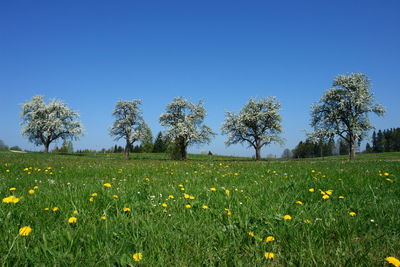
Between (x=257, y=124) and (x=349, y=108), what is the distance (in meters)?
14.3

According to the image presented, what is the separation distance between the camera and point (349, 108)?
36875mm

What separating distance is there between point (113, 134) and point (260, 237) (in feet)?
157

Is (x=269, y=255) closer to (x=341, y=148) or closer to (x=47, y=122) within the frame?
(x=47, y=122)

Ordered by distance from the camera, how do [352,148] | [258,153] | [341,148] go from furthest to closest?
[341,148], [258,153], [352,148]

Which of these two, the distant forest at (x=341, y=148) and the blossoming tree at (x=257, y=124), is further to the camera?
the distant forest at (x=341, y=148)

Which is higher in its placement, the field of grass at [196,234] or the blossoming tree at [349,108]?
the blossoming tree at [349,108]

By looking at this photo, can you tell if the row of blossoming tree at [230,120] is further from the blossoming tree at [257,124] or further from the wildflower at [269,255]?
the wildflower at [269,255]

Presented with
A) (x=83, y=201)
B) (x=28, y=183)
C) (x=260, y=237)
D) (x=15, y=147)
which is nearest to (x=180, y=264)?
(x=260, y=237)

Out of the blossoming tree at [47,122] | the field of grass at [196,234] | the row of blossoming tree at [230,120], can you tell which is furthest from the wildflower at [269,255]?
the blossoming tree at [47,122]

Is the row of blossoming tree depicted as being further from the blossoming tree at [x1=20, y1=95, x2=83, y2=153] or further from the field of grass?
the field of grass

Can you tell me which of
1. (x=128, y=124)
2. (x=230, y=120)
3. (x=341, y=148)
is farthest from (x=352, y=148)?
(x=341, y=148)

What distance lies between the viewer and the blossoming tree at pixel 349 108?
119 feet

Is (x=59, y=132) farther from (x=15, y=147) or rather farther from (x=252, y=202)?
(x=252, y=202)

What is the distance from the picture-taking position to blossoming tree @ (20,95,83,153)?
5081cm
